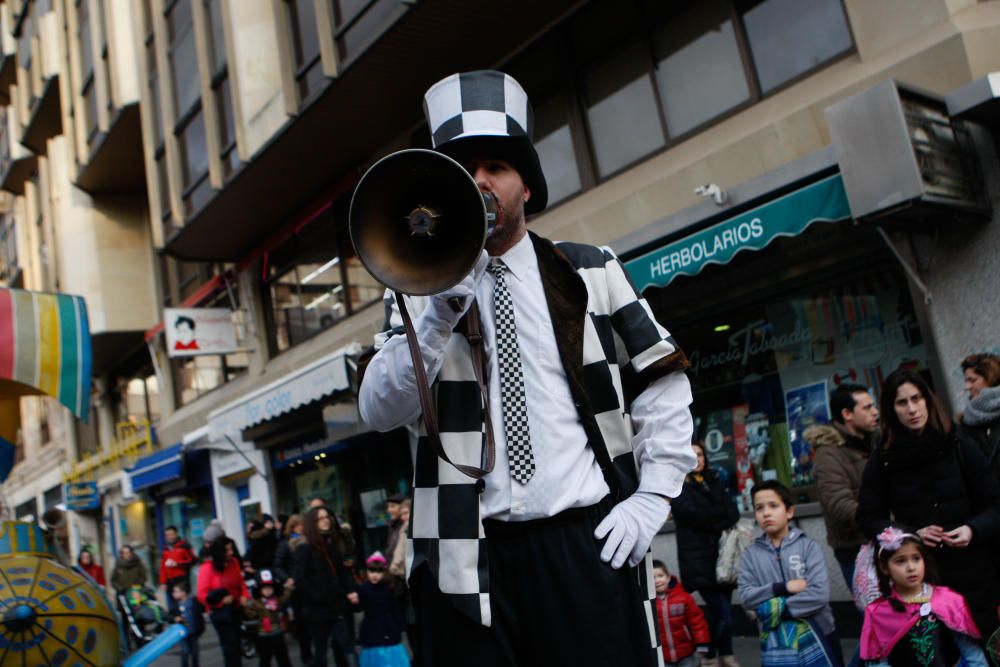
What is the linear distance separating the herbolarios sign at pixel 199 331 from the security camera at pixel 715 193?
38.4ft

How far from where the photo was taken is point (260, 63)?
13633mm

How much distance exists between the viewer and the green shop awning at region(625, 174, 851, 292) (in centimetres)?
652

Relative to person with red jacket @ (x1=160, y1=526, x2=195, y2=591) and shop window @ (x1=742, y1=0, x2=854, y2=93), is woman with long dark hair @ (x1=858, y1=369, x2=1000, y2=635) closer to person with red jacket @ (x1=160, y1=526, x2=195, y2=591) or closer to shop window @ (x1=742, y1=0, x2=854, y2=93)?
shop window @ (x1=742, y1=0, x2=854, y2=93)

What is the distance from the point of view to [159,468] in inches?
782

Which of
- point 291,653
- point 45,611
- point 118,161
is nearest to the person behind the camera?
point 45,611

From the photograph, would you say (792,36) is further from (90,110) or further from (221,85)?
(90,110)

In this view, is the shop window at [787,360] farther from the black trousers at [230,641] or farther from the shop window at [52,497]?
the shop window at [52,497]

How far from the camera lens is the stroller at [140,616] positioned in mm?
9414

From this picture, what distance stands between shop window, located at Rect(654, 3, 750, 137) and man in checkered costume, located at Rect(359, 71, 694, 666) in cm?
652

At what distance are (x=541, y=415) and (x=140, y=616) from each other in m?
9.84

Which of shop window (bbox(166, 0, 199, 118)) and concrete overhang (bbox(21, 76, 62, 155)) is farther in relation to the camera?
concrete overhang (bbox(21, 76, 62, 155))

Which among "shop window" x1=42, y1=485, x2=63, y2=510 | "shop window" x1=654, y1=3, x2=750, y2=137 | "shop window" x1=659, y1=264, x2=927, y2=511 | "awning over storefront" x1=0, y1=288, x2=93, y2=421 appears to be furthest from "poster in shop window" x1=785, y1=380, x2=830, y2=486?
"shop window" x1=42, y1=485, x2=63, y2=510

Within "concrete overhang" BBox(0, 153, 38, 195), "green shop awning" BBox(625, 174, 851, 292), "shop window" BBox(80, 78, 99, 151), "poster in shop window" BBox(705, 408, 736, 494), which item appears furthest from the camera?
"concrete overhang" BBox(0, 153, 38, 195)

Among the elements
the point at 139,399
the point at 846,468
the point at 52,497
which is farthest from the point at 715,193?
the point at 52,497
